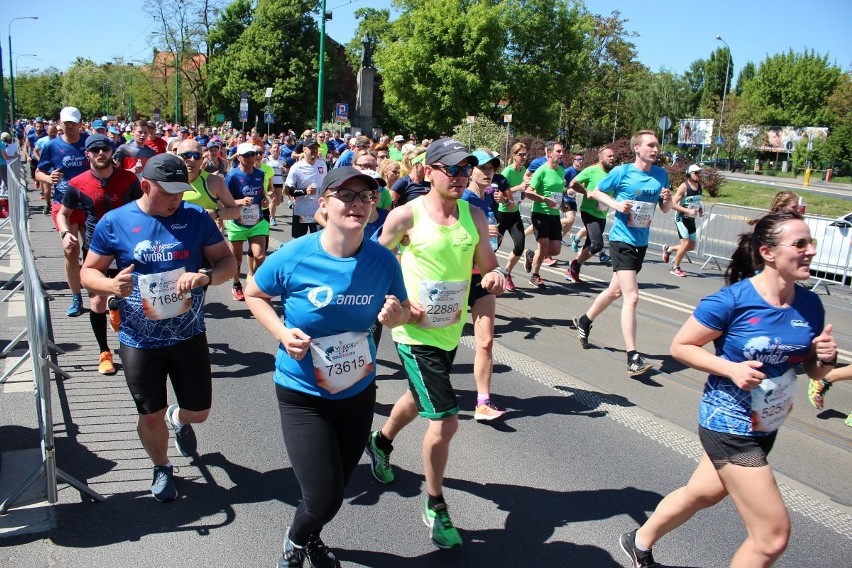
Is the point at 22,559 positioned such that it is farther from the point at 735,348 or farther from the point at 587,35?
the point at 587,35

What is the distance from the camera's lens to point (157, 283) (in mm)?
3943

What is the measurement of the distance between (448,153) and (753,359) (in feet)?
6.23

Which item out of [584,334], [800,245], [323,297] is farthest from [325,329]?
[584,334]

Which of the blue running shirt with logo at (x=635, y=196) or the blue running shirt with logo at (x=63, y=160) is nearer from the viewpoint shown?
the blue running shirt with logo at (x=635, y=196)

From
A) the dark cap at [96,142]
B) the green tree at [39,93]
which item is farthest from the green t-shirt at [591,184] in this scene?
the green tree at [39,93]

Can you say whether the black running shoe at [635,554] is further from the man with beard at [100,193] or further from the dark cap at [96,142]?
the dark cap at [96,142]

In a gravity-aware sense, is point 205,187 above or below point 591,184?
below

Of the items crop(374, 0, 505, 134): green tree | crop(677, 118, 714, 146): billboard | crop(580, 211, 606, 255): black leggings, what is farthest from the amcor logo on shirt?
crop(677, 118, 714, 146): billboard

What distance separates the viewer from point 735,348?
3174mm

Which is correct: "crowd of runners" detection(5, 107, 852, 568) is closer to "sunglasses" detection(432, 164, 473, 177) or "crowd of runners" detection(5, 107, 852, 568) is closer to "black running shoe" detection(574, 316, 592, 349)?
"sunglasses" detection(432, 164, 473, 177)

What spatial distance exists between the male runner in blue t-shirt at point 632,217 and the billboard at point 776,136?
52.2m

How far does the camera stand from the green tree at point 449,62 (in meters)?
46.0

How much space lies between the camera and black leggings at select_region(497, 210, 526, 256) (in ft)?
32.6

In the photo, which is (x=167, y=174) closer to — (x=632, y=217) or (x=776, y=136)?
(x=632, y=217)
